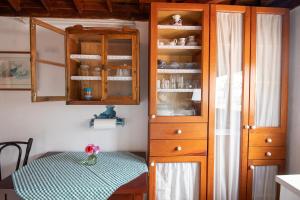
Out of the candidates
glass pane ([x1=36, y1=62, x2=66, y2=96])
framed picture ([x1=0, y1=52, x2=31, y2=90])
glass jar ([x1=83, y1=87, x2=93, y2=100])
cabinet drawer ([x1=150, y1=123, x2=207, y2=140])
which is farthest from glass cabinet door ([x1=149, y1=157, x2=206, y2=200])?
framed picture ([x1=0, y1=52, x2=31, y2=90])

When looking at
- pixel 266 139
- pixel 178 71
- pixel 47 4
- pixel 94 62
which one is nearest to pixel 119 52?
pixel 94 62

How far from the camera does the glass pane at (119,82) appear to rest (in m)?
1.87

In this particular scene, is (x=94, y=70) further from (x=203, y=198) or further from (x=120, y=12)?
(x=203, y=198)

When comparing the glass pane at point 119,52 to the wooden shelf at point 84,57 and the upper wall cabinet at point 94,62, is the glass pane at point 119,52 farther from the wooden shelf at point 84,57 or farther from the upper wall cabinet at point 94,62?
the wooden shelf at point 84,57

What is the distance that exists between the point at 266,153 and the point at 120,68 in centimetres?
154

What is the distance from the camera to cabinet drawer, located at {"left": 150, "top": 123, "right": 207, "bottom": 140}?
67.0 inches

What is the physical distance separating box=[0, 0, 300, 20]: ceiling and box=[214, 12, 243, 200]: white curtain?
40 cm

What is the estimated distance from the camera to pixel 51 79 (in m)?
2.07

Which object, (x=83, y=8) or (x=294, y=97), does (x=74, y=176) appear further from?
(x=294, y=97)

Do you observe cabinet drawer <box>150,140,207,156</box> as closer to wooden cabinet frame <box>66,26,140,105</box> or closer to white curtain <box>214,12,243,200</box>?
white curtain <box>214,12,243,200</box>

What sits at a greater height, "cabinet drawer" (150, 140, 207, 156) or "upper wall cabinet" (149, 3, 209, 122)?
"upper wall cabinet" (149, 3, 209, 122)

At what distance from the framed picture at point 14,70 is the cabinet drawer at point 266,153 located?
2.30m

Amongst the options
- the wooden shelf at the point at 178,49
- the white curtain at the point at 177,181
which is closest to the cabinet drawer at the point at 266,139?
the white curtain at the point at 177,181

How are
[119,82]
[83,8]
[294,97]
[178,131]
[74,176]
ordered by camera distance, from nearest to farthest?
[74,176] < [178,131] < [294,97] < [119,82] < [83,8]
